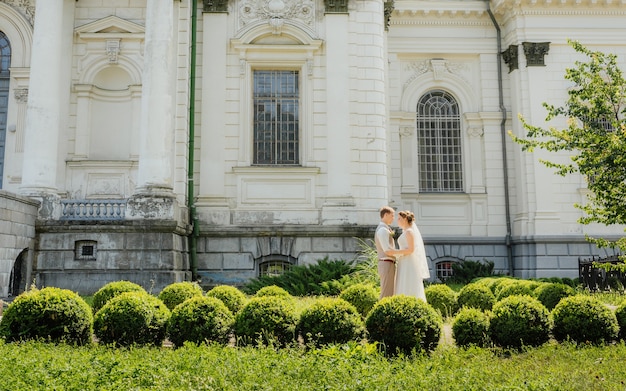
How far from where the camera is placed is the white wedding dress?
10.2m

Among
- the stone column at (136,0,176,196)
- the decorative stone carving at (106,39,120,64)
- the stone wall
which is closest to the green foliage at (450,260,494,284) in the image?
the stone column at (136,0,176,196)

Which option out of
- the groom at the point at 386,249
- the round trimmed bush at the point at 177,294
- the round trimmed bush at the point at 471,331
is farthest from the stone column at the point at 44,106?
the round trimmed bush at the point at 471,331

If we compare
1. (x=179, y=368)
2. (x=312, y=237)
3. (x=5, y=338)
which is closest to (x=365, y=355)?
(x=179, y=368)

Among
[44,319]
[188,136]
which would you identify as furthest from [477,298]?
[188,136]

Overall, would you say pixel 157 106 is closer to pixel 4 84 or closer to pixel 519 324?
pixel 4 84

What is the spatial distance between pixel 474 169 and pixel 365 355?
17.9m

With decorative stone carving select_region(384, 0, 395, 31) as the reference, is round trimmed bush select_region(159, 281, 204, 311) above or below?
below

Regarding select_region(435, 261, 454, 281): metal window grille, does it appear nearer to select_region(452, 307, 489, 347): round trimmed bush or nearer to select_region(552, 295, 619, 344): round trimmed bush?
select_region(552, 295, 619, 344): round trimmed bush

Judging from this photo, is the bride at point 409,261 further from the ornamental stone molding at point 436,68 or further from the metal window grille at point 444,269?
the ornamental stone molding at point 436,68

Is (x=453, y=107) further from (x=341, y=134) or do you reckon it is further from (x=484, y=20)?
(x=341, y=134)

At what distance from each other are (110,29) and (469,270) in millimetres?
15023

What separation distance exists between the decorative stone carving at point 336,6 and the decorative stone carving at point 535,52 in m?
8.54

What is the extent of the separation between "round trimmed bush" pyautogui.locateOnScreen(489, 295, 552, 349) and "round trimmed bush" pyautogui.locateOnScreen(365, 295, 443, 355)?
3.36 feet

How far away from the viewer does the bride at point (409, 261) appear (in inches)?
400
